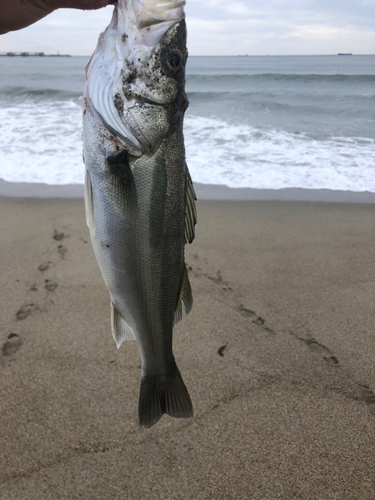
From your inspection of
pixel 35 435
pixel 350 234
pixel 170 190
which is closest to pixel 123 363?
pixel 35 435

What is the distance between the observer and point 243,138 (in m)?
10.1

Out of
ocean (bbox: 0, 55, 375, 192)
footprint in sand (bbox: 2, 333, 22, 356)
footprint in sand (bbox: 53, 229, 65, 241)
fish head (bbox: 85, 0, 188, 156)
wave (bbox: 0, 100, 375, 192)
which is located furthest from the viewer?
ocean (bbox: 0, 55, 375, 192)

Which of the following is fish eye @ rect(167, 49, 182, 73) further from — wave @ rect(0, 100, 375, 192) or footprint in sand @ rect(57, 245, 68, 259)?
wave @ rect(0, 100, 375, 192)

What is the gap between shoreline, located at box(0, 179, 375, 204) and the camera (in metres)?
6.32

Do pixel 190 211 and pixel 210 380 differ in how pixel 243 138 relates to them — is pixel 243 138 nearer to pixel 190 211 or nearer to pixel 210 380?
pixel 210 380

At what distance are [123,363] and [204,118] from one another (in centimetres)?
1135

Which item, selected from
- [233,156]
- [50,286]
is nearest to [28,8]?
[50,286]

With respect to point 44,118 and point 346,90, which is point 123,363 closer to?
point 44,118

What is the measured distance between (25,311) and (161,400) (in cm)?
212

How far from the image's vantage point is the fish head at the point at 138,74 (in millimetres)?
1521

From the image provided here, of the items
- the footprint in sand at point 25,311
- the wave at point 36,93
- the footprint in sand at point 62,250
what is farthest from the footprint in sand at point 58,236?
the wave at point 36,93

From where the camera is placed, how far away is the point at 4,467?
2.29 metres

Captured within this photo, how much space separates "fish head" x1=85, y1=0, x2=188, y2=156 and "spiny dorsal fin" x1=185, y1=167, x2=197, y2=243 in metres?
0.22

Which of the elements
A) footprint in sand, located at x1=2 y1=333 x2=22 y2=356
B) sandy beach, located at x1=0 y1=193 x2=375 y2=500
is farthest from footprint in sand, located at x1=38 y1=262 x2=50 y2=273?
footprint in sand, located at x1=2 y1=333 x2=22 y2=356
